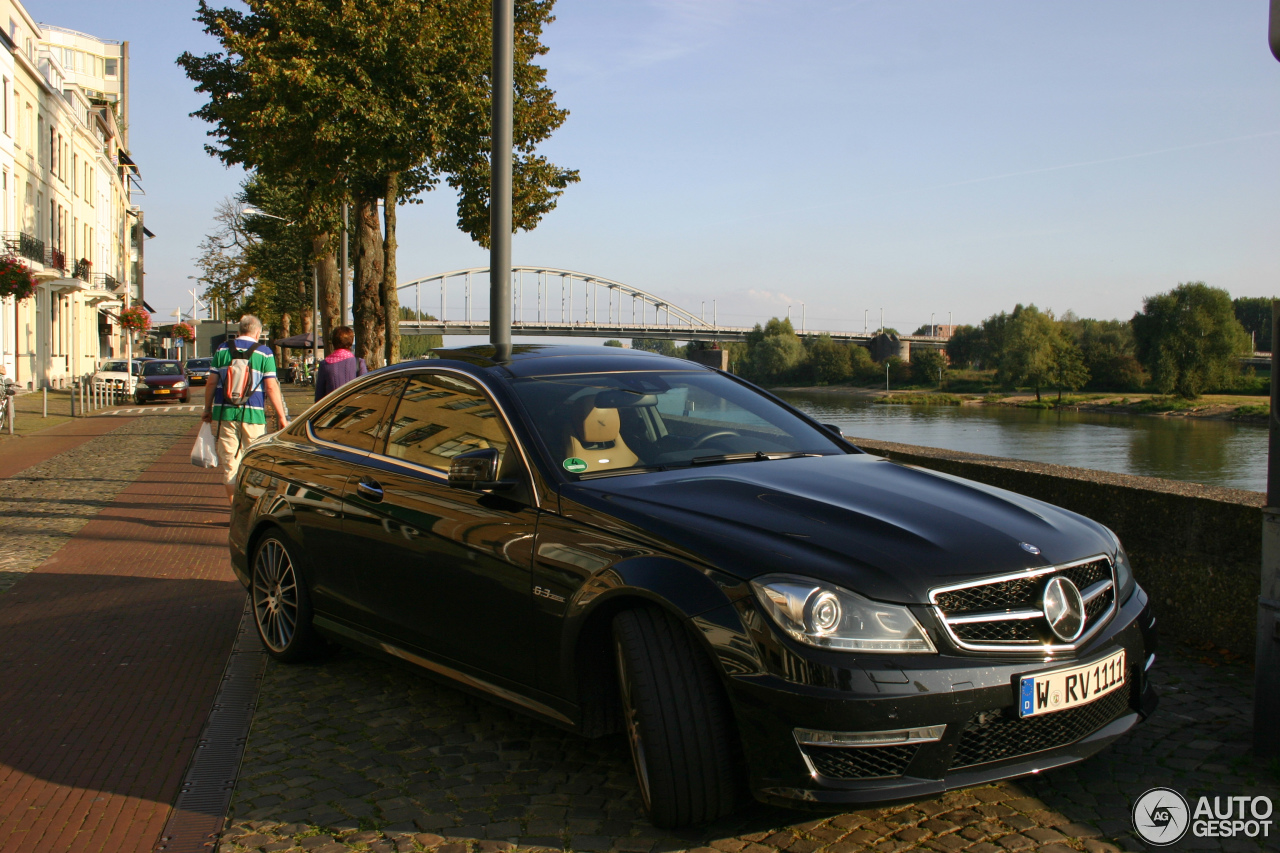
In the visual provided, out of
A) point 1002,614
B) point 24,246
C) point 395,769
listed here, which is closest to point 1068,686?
point 1002,614

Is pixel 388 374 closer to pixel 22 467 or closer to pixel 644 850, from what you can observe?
pixel 644 850

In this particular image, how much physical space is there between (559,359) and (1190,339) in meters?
102

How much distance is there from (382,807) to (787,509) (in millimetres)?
1636

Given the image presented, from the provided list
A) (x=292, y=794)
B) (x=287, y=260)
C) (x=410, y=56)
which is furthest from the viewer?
(x=287, y=260)

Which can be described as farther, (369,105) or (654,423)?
(369,105)

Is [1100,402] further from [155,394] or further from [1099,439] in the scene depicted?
[155,394]

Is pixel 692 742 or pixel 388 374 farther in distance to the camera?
pixel 388 374

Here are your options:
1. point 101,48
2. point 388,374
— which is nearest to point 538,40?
point 388,374

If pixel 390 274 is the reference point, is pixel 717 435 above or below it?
below

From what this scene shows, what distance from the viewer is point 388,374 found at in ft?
16.0

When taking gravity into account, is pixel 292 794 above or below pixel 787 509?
below

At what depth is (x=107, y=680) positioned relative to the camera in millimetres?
Answer: 4926

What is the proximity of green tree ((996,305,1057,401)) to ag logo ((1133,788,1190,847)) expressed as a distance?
335 ft

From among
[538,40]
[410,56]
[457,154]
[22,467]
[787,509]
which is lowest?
[22,467]
